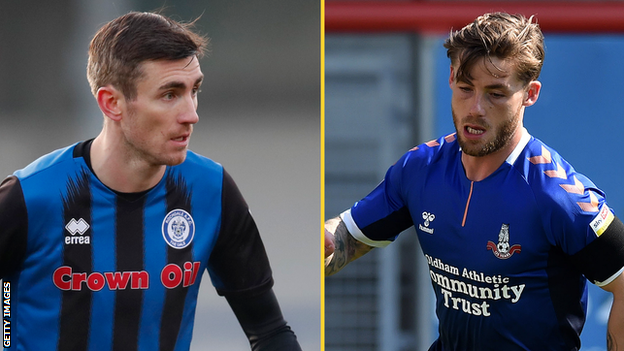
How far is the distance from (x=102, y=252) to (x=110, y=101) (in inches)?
17.9

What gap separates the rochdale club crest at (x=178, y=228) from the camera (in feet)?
7.45

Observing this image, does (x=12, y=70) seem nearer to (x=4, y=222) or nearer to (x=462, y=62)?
(x=4, y=222)

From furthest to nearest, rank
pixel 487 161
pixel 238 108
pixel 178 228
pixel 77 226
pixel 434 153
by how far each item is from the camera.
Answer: pixel 238 108 → pixel 434 153 → pixel 487 161 → pixel 178 228 → pixel 77 226

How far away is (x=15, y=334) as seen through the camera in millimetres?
2199

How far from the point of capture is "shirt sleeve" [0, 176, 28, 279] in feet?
6.80

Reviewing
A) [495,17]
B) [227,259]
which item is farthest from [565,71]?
[227,259]

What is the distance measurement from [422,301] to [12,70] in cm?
293

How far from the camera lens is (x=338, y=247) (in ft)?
8.75

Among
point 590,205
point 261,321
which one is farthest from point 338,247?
point 590,205

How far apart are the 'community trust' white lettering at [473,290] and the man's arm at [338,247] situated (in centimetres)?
34

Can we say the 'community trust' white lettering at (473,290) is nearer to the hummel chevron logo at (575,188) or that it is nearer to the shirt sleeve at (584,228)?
the shirt sleeve at (584,228)

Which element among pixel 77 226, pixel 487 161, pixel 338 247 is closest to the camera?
pixel 77 226

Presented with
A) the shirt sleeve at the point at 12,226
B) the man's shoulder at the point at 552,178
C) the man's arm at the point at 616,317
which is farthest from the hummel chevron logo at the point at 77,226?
the man's arm at the point at 616,317

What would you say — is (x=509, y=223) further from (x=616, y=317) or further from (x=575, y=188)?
(x=616, y=317)
